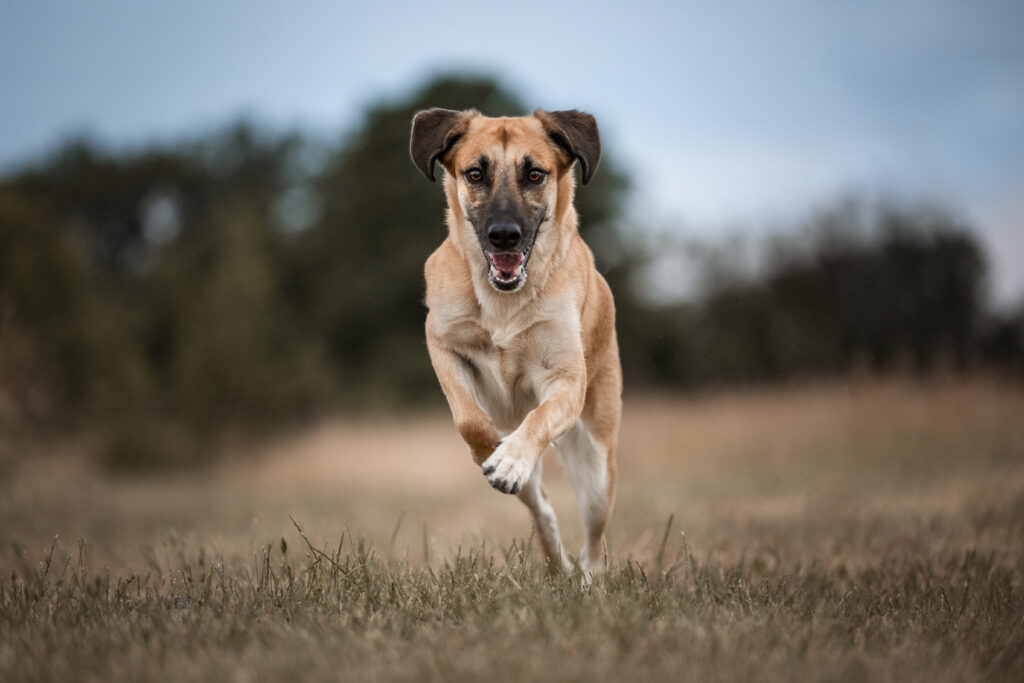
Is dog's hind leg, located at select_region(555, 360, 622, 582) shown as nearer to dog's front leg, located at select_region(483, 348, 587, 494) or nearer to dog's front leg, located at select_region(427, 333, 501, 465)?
dog's front leg, located at select_region(483, 348, 587, 494)

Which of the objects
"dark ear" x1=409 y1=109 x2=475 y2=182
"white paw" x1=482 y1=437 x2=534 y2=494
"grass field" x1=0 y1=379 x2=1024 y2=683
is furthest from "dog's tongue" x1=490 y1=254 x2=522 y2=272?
"grass field" x1=0 y1=379 x2=1024 y2=683

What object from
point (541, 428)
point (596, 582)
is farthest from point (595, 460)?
point (596, 582)

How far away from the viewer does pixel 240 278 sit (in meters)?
22.8

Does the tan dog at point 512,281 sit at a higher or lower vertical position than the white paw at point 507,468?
higher

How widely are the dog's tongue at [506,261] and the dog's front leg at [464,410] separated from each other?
55 centimetres

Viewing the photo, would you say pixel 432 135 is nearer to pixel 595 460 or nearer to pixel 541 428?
pixel 541 428

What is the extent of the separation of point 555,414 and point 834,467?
31.9 ft

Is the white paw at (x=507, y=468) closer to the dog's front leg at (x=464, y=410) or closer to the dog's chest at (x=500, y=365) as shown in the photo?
the dog's front leg at (x=464, y=410)

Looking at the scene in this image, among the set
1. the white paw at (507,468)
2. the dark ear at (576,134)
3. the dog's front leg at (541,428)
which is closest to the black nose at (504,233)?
the dark ear at (576,134)

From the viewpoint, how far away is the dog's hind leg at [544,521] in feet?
15.6

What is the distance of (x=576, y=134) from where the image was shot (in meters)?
4.65

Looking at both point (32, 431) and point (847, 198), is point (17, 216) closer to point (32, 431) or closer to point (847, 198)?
point (32, 431)

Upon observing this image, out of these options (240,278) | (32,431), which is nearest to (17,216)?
(240,278)

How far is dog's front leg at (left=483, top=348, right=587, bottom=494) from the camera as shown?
373 cm
